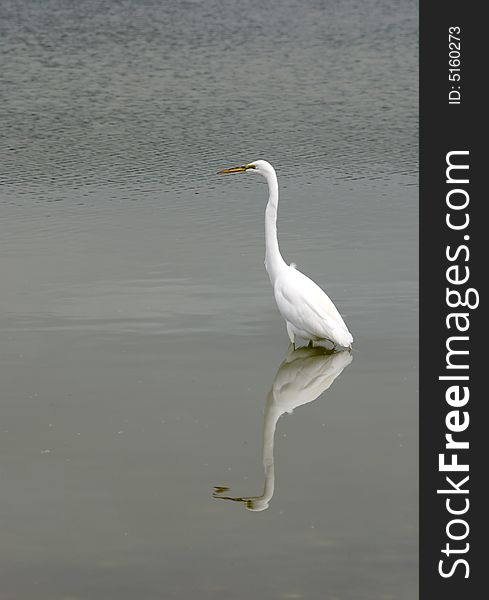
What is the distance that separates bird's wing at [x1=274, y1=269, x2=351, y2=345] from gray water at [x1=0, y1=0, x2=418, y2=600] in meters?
0.28

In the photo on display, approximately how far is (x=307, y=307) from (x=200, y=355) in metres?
1.00

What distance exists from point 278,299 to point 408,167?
8544mm

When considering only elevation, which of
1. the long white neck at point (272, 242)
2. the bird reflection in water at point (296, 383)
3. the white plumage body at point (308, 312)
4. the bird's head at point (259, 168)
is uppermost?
the bird's head at point (259, 168)

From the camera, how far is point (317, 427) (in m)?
9.13

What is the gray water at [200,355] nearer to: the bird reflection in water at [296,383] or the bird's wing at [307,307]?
the bird reflection in water at [296,383]

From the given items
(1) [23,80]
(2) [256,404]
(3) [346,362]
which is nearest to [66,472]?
(2) [256,404]

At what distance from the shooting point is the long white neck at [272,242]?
11.7 metres

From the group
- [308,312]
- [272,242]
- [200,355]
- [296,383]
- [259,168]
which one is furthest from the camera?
[259,168]

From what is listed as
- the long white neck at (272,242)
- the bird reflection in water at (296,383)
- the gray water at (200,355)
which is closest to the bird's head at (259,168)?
the long white neck at (272,242)

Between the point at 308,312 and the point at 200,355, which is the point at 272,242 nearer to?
the point at 308,312

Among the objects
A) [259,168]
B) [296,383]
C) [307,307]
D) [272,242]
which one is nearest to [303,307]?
[307,307]

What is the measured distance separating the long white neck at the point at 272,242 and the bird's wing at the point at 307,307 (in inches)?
8.6

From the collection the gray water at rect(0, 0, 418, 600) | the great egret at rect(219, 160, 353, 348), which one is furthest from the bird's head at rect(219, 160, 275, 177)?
the gray water at rect(0, 0, 418, 600)

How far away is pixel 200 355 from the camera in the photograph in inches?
420
